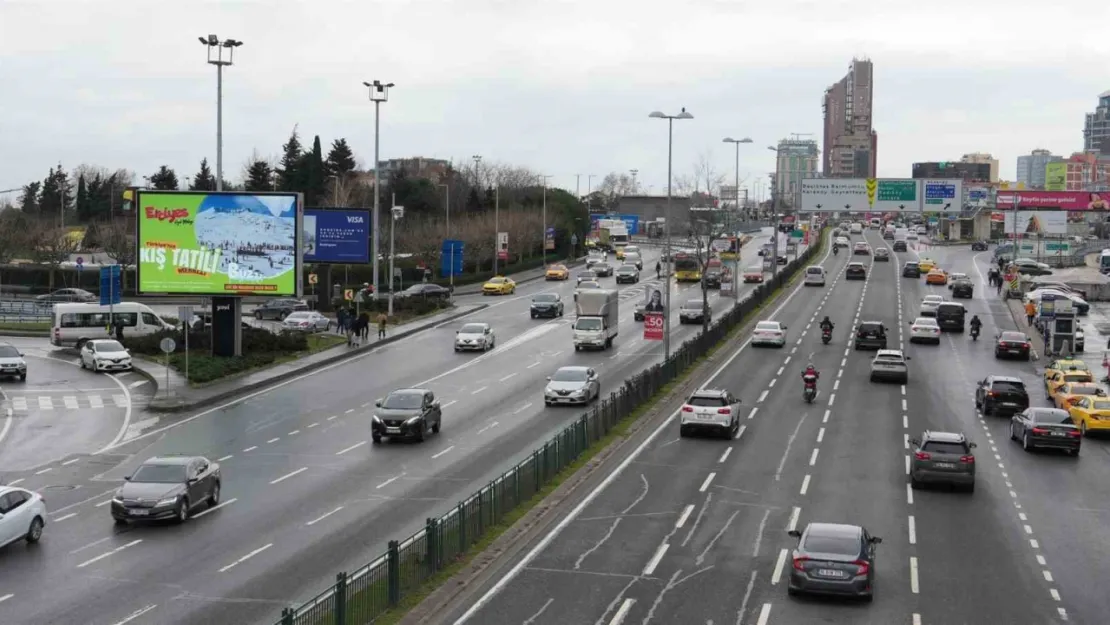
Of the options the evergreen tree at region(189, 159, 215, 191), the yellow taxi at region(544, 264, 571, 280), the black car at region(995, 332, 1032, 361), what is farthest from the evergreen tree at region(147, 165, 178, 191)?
the black car at region(995, 332, 1032, 361)

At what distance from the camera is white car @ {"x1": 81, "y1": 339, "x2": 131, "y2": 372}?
54906mm

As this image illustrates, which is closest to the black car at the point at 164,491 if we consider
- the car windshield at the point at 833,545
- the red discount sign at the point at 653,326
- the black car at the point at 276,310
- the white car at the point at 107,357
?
the car windshield at the point at 833,545

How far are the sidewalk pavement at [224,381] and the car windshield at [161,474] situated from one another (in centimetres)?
1718

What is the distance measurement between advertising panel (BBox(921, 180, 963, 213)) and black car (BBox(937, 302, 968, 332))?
7015 cm

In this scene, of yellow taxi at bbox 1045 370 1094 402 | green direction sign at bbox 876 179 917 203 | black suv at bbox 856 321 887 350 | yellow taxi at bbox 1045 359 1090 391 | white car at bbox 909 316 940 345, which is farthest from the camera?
green direction sign at bbox 876 179 917 203

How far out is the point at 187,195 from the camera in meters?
54.0

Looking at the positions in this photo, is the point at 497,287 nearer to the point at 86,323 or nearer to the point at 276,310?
the point at 276,310

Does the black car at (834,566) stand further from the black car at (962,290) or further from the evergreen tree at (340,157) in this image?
the evergreen tree at (340,157)

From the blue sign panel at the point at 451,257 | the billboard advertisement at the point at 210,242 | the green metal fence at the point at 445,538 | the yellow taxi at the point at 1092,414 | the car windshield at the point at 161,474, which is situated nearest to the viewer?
the green metal fence at the point at 445,538

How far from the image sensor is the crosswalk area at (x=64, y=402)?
46.2 meters

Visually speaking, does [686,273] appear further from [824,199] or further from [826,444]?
[826,444]

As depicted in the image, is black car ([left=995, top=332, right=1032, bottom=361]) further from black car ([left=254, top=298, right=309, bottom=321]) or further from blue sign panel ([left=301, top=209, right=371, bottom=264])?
black car ([left=254, top=298, right=309, bottom=321])

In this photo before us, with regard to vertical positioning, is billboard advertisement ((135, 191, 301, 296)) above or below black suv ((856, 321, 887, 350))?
above

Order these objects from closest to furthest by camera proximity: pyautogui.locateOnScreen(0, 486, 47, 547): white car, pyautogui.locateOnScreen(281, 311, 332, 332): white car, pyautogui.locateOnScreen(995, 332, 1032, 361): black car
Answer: pyautogui.locateOnScreen(0, 486, 47, 547): white car → pyautogui.locateOnScreen(995, 332, 1032, 361): black car → pyautogui.locateOnScreen(281, 311, 332, 332): white car
